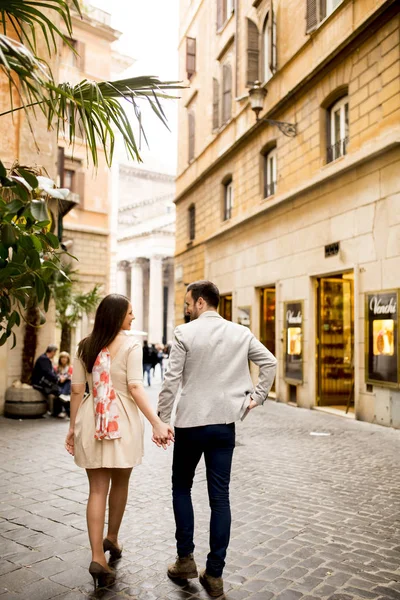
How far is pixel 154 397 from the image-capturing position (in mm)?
16625

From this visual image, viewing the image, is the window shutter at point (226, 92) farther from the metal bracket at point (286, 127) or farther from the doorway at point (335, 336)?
the doorway at point (335, 336)

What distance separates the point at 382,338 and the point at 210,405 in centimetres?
802

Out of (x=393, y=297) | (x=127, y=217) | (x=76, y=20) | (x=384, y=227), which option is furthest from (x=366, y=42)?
(x=127, y=217)

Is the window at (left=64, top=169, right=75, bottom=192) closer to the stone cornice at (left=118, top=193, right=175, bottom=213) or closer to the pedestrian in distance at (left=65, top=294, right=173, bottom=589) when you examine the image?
the pedestrian in distance at (left=65, top=294, right=173, bottom=589)

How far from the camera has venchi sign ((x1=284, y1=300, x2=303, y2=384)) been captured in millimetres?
14109

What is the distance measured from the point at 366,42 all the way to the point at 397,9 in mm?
1163

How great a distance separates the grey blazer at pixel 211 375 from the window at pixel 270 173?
13451 millimetres

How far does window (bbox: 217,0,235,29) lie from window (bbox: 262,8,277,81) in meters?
3.51

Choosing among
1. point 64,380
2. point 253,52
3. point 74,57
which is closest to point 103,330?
point 64,380

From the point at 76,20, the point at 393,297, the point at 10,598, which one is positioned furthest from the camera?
the point at 76,20

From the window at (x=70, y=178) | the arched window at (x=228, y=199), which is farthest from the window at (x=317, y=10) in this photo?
the window at (x=70, y=178)

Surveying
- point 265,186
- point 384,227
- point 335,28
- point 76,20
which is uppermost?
point 76,20

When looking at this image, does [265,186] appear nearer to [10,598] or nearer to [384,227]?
[384,227]

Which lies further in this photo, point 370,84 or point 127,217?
point 127,217
